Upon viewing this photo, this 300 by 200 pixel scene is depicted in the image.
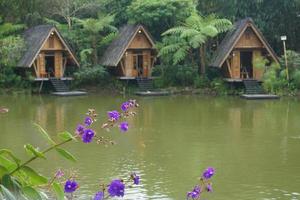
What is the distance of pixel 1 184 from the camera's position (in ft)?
7.49

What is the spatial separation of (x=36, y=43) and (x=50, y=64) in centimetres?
254

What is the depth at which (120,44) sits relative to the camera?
25.8 metres

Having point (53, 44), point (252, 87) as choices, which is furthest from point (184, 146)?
point (53, 44)

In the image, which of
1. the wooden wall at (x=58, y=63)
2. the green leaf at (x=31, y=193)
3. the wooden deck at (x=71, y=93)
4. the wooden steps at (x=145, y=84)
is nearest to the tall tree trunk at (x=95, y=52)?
the wooden wall at (x=58, y=63)

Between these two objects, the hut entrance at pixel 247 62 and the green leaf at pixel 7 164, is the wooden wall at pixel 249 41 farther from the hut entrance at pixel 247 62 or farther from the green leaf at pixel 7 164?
the green leaf at pixel 7 164

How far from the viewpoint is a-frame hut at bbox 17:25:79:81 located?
2480 centimetres

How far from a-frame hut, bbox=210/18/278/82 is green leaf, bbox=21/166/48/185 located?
21655mm

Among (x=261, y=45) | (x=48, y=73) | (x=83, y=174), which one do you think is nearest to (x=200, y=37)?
(x=261, y=45)

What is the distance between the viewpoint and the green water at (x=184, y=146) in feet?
29.5

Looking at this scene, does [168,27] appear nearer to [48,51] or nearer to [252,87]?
[48,51]

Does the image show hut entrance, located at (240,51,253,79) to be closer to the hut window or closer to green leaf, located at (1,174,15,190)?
the hut window

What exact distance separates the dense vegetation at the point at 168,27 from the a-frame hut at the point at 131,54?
46 cm

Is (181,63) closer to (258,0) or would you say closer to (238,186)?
(258,0)

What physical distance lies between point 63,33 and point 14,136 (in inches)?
561
